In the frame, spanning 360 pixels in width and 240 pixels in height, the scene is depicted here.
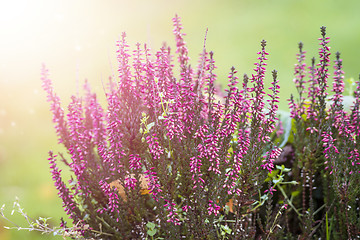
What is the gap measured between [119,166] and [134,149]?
0.53 feet

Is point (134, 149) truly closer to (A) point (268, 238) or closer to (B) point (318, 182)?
(A) point (268, 238)

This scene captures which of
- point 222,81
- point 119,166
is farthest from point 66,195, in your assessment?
point 222,81

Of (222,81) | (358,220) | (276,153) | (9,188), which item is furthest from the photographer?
(222,81)

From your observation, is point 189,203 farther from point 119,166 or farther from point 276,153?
point 276,153

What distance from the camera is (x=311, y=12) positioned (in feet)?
31.2

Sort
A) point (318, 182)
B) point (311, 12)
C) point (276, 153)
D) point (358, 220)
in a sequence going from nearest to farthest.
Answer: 1. point (276, 153)
2. point (358, 220)
3. point (318, 182)
4. point (311, 12)

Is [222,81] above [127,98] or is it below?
above

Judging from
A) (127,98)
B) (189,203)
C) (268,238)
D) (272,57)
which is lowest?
(268,238)

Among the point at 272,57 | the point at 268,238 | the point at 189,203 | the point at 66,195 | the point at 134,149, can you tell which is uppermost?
the point at 272,57

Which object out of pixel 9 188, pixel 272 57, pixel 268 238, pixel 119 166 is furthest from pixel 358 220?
pixel 272 57

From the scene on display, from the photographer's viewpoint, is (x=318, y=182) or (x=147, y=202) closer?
(x=147, y=202)

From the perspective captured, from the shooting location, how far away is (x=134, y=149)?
279 cm

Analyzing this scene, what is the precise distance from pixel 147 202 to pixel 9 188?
8.31ft

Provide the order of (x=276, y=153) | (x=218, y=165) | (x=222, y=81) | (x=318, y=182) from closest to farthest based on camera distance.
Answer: (x=218, y=165) < (x=276, y=153) < (x=318, y=182) < (x=222, y=81)
